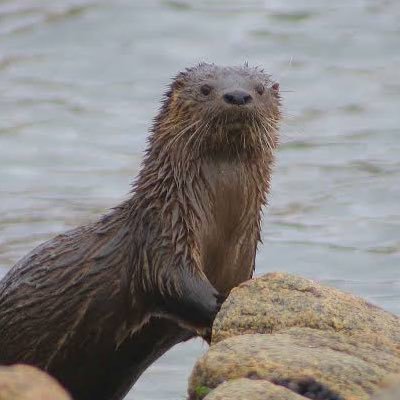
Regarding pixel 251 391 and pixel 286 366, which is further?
pixel 286 366

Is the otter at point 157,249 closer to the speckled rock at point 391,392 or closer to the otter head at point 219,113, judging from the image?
the otter head at point 219,113

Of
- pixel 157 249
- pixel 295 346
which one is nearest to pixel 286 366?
pixel 295 346

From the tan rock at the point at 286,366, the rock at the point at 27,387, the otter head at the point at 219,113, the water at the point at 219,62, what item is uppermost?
the otter head at the point at 219,113

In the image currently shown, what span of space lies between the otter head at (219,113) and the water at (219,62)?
2174 millimetres

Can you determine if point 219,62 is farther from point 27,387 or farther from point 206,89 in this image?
point 27,387

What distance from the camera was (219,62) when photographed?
1575cm

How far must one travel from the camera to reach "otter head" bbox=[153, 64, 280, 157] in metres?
7.40

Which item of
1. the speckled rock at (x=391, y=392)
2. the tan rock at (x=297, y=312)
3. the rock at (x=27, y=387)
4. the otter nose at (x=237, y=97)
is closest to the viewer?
the speckled rock at (x=391, y=392)

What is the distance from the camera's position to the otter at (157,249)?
746 centimetres

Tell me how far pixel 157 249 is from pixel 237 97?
0.72m

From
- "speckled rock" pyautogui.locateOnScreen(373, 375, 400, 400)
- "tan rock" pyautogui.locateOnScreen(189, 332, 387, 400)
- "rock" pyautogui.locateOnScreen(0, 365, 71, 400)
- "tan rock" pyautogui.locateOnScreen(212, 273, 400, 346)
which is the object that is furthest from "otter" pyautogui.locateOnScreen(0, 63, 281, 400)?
"speckled rock" pyautogui.locateOnScreen(373, 375, 400, 400)

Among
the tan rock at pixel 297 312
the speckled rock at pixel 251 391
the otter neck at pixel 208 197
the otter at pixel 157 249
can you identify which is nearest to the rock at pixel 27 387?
the speckled rock at pixel 251 391

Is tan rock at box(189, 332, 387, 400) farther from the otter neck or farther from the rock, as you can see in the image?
the otter neck

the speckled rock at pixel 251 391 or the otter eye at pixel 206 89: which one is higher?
the otter eye at pixel 206 89
